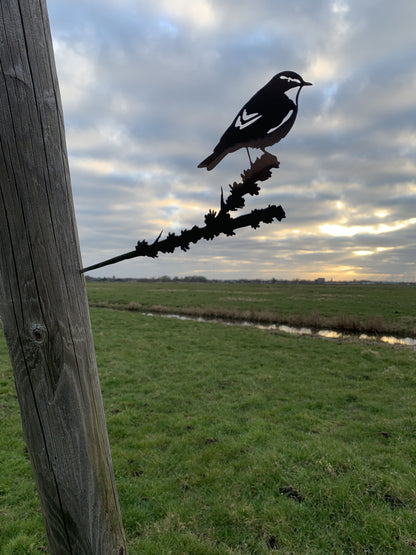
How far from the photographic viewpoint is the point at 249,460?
4863 millimetres

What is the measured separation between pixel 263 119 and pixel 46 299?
3.97 feet

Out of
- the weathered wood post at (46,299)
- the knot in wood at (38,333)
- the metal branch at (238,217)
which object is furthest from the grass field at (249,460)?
the metal branch at (238,217)

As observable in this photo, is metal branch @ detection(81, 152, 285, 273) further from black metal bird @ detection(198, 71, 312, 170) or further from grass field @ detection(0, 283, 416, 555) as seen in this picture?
grass field @ detection(0, 283, 416, 555)

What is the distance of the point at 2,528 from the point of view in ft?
11.7

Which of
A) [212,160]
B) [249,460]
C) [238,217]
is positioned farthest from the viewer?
[249,460]

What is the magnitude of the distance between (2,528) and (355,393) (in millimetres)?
7701

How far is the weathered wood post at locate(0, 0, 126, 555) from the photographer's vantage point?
4.10ft

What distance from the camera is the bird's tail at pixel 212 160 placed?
1436 mm

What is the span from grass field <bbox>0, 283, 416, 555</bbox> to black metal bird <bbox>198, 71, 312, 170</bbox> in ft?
12.6

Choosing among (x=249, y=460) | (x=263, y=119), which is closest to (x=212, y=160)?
(x=263, y=119)

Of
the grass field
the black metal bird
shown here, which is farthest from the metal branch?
the grass field

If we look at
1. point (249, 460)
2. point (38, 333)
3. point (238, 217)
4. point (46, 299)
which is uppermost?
point (238, 217)

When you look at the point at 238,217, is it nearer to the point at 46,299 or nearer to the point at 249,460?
the point at 46,299

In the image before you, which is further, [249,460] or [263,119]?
[249,460]
